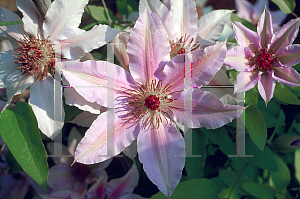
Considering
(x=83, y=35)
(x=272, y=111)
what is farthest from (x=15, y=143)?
(x=272, y=111)

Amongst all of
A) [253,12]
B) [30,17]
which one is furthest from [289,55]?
[30,17]

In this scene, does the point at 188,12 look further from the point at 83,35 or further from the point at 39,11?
the point at 39,11

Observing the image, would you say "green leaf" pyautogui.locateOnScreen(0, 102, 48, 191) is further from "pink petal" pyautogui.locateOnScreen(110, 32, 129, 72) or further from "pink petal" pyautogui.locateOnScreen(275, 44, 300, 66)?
"pink petal" pyautogui.locateOnScreen(275, 44, 300, 66)

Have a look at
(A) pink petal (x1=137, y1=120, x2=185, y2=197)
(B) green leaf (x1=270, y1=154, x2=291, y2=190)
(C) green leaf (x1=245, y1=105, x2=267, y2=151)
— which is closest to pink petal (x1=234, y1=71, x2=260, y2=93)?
(C) green leaf (x1=245, y1=105, x2=267, y2=151)

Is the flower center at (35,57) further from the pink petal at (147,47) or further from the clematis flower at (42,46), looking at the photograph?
the pink petal at (147,47)

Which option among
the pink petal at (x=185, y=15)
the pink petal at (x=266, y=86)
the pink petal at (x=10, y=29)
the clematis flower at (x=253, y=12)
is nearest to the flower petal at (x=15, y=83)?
the pink petal at (x=10, y=29)
